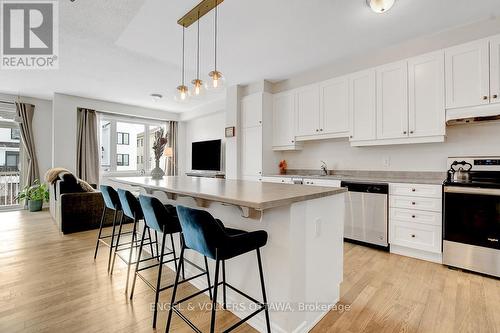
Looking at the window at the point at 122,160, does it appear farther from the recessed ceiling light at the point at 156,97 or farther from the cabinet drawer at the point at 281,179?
the cabinet drawer at the point at 281,179

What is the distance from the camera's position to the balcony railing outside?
554 centimetres

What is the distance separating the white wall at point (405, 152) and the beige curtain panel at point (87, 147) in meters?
4.70

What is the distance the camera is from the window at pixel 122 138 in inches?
262

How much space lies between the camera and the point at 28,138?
5.56 meters

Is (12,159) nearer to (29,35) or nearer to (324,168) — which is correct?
(29,35)

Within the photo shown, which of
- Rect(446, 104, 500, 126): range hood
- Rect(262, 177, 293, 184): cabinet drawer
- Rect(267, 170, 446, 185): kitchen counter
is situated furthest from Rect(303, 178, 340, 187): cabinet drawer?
Rect(446, 104, 500, 126): range hood

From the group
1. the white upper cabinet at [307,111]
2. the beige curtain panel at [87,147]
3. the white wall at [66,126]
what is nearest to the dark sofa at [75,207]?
the white wall at [66,126]

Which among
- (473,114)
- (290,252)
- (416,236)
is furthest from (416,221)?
(290,252)

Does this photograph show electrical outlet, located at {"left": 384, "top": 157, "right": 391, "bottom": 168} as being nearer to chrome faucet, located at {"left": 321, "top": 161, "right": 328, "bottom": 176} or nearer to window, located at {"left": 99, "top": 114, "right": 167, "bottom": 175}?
chrome faucet, located at {"left": 321, "top": 161, "right": 328, "bottom": 176}

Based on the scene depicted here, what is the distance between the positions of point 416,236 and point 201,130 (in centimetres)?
559

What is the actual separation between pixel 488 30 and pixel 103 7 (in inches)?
158

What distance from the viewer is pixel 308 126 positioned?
4047 millimetres

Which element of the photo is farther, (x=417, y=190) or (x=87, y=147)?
(x=87, y=147)

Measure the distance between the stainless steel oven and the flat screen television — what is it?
439 centimetres
